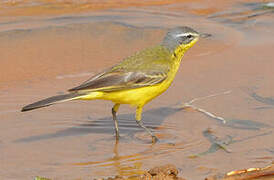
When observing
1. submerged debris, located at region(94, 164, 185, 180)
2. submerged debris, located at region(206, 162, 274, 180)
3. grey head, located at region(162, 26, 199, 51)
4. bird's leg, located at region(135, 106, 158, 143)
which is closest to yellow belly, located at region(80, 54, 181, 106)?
bird's leg, located at region(135, 106, 158, 143)

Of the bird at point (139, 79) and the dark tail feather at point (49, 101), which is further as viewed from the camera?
the bird at point (139, 79)

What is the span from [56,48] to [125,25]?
1691mm

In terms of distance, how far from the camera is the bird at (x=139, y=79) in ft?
23.6

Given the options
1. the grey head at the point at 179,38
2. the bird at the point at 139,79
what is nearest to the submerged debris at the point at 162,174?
the bird at the point at 139,79

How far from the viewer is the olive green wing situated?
23.8ft

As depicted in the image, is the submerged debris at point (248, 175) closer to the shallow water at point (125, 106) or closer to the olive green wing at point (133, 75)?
the shallow water at point (125, 106)

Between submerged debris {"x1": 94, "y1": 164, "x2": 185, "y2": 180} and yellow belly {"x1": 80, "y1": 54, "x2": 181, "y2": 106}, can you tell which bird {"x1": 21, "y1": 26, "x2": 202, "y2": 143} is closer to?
yellow belly {"x1": 80, "y1": 54, "x2": 181, "y2": 106}

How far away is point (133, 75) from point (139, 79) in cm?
9

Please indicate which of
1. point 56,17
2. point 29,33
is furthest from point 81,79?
point 56,17

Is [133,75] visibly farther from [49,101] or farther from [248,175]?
[248,175]

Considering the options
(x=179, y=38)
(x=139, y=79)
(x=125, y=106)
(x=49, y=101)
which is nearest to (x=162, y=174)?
(x=49, y=101)

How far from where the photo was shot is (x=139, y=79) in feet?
24.7

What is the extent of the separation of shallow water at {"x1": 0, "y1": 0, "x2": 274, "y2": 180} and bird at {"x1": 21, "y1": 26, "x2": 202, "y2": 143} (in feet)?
1.77

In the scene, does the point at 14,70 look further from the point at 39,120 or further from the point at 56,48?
the point at 39,120
